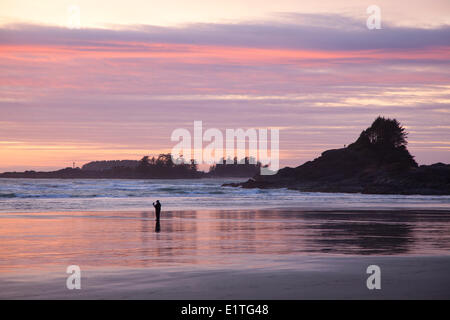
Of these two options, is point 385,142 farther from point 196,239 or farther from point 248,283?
point 248,283

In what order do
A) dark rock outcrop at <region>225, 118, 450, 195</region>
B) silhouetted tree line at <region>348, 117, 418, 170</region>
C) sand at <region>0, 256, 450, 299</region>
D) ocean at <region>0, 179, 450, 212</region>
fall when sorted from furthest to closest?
1. silhouetted tree line at <region>348, 117, 418, 170</region>
2. dark rock outcrop at <region>225, 118, 450, 195</region>
3. ocean at <region>0, 179, 450, 212</region>
4. sand at <region>0, 256, 450, 299</region>

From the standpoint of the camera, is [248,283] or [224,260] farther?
[224,260]

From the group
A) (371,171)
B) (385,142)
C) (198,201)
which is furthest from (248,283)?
(385,142)

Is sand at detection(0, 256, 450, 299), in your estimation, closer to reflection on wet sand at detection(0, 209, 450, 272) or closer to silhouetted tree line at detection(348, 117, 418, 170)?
reflection on wet sand at detection(0, 209, 450, 272)

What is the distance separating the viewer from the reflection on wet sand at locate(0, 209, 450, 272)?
1992 cm

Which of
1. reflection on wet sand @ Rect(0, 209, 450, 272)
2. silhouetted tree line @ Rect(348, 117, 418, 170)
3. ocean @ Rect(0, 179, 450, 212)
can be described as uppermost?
silhouetted tree line @ Rect(348, 117, 418, 170)

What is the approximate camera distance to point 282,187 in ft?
408

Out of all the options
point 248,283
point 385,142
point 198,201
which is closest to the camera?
point 248,283


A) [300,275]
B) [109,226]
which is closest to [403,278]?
[300,275]

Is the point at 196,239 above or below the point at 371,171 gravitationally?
below

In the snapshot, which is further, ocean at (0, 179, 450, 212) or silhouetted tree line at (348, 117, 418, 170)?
silhouetted tree line at (348, 117, 418, 170)

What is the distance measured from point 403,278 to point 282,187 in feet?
356

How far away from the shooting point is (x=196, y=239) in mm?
25984

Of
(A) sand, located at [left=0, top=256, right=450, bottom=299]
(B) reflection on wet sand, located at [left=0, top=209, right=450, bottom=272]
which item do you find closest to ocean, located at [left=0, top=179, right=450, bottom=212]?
(B) reflection on wet sand, located at [left=0, top=209, right=450, bottom=272]
